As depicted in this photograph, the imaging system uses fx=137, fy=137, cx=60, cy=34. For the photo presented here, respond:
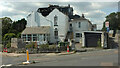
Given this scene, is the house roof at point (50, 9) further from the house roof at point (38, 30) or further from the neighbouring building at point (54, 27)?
the house roof at point (38, 30)

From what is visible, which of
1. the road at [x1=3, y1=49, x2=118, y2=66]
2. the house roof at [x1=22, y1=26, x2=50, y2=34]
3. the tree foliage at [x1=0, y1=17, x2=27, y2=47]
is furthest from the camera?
the tree foliage at [x1=0, y1=17, x2=27, y2=47]

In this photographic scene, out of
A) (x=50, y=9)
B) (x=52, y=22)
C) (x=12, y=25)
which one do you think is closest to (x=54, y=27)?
(x=52, y=22)

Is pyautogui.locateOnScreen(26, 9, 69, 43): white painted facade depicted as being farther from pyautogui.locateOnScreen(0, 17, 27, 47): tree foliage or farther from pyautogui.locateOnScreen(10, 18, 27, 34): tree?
pyautogui.locateOnScreen(10, 18, 27, 34): tree

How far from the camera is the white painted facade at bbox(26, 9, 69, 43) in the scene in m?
34.3

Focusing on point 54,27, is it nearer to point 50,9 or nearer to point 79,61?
point 50,9

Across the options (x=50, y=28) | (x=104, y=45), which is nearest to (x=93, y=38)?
(x=104, y=45)

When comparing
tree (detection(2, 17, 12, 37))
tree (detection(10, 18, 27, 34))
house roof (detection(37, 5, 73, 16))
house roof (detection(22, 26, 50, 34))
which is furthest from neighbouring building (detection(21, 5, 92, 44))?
tree (detection(2, 17, 12, 37))

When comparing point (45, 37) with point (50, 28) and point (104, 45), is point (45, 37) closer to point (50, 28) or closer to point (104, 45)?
point (50, 28)

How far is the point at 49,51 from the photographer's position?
19.9 meters

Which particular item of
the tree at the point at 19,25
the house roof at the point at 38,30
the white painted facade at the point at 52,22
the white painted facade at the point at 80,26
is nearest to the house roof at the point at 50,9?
the white painted facade at the point at 52,22

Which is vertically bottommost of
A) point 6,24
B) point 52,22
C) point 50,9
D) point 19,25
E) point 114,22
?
point 52,22

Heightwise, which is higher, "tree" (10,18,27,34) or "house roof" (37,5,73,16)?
"house roof" (37,5,73,16)

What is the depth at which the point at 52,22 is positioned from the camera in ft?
114

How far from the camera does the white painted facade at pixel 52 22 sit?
3434 cm
